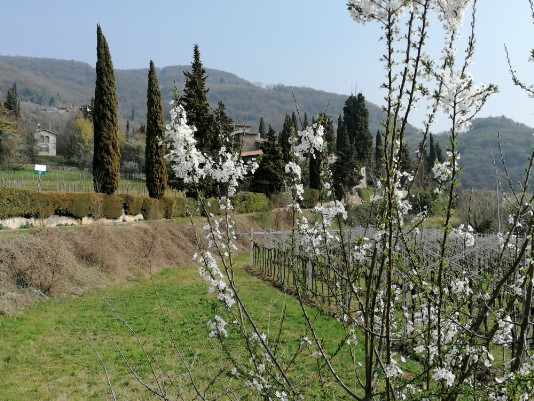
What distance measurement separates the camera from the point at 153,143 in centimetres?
2648

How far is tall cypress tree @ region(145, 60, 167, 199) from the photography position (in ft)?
84.9

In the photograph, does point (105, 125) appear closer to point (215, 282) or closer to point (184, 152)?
point (184, 152)

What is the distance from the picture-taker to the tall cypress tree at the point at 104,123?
77.6ft

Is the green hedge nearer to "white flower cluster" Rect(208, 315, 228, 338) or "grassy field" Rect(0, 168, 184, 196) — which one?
"grassy field" Rect(0, 168, 184, 196)

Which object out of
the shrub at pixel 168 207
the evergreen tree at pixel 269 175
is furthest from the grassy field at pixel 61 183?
the evergreen tree at pixel 269 175

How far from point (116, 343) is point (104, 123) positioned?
69.0 feet

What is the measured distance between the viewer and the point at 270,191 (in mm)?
36406

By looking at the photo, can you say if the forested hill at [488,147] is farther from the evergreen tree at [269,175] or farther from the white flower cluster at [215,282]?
the white flower cluster at [215,282]

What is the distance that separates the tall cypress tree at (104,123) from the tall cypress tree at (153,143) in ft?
6.93

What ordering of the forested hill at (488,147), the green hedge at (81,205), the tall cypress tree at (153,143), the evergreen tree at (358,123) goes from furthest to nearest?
the forested hill at (488,147)
the evergreen tree at (358,123)
the tall cypress tree at (153,143)
the green hedge at (81,205)

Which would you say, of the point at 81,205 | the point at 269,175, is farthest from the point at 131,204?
the point at 269,175

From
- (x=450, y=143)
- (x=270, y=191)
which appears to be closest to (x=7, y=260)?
(x=450, y=143)

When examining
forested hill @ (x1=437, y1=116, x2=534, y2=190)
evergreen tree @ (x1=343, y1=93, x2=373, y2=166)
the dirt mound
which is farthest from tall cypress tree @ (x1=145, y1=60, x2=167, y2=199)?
forested hill @ (x1=437, y1=116, x2=534, y2=190)

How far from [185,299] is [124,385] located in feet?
22.5
